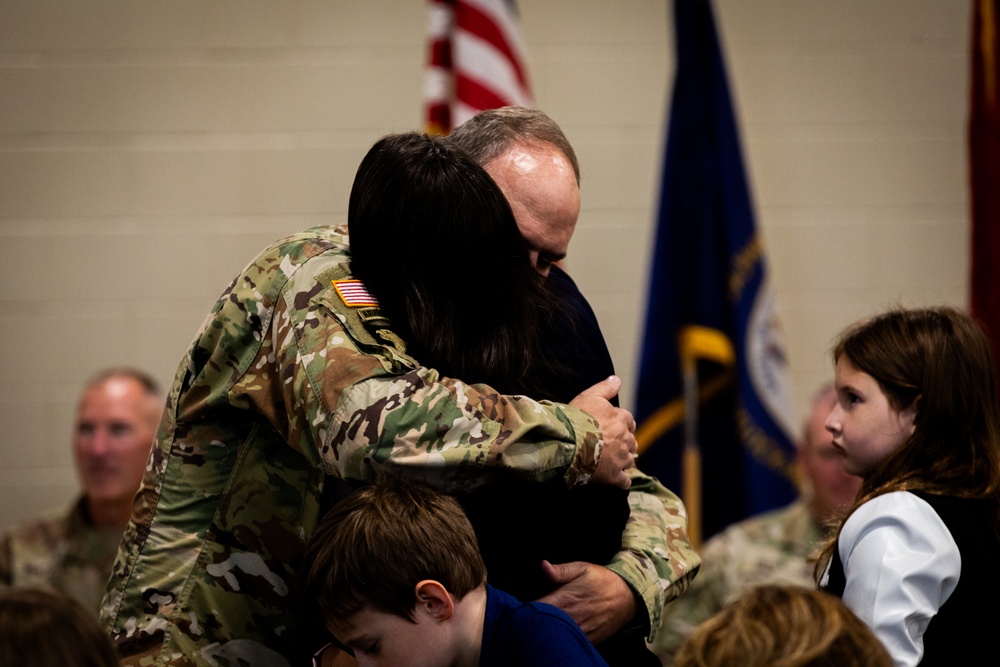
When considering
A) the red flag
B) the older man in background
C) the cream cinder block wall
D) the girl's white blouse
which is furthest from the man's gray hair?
the cream cinder block wall

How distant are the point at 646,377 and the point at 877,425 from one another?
1752 mm

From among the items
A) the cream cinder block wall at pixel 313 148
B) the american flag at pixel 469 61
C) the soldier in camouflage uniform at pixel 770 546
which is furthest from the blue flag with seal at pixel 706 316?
the american flag at pixel 469 61

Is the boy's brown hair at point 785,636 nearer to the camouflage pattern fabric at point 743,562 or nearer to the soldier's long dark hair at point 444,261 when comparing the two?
the soldier's long dark hair at point 444,261

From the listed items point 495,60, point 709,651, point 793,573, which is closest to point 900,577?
point 709,651

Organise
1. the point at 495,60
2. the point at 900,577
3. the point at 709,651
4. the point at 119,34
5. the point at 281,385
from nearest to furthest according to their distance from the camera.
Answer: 1. the point at 709,651
2. the point at 281,385
3. the point at 900,577
4. the point at 495,60
5. the point at 119,34

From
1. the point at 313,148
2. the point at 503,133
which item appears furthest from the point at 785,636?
the point at 313,148

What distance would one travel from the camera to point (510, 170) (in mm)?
1658

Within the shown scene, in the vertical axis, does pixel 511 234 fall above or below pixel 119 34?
below

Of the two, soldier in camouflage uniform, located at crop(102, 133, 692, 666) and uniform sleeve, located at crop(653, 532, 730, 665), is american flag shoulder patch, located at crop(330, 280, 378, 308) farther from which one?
uniform sleeve, located at crop(653, 532, 730, 665)

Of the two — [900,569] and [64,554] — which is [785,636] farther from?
[64,554]

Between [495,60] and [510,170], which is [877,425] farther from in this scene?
[495,60]

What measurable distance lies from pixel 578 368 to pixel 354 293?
0.30 metres

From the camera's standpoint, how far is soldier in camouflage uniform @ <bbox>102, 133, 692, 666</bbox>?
4.36 ft

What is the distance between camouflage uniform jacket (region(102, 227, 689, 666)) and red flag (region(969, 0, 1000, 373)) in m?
2.21
